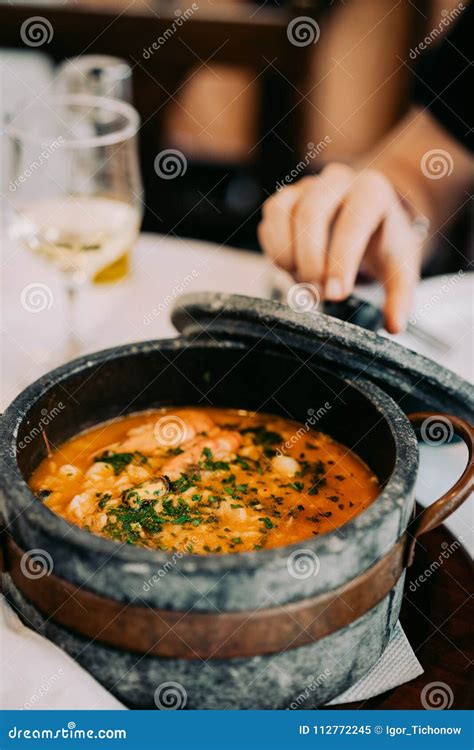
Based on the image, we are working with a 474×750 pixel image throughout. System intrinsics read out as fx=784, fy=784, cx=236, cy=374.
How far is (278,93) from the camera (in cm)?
620

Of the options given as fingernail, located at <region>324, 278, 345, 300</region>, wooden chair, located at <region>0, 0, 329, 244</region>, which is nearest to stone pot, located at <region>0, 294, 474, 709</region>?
fingernail, located at <region>324, 278, 345, 300</region>

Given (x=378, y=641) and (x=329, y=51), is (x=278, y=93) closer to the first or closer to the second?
(x=329, y=51)

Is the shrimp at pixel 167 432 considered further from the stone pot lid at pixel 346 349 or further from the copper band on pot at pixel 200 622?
the copper band on pot at pixel 200 622

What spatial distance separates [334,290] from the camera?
6.85ft

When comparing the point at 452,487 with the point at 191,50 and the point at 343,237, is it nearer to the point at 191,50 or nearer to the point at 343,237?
the point at 343,237

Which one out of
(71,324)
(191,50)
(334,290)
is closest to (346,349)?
(334,290)

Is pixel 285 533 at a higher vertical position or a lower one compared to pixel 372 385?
lower

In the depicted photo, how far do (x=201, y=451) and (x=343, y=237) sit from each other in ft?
2.63

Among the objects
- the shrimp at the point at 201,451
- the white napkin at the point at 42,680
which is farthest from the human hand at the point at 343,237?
the white napkin at the point at 42,680

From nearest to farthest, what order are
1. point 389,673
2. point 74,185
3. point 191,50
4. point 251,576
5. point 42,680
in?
point 251,576
point 42,680
point 389,673
point 74,185
point 191,50

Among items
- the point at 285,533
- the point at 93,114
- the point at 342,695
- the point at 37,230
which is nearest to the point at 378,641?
the point at 342,695

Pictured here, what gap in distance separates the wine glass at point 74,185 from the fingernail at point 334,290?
768 millimetres

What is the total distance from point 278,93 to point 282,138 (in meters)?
0.37

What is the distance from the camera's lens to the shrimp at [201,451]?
1.73 m
